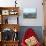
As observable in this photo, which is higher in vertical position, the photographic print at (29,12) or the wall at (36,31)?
the photographic print at (29,12)

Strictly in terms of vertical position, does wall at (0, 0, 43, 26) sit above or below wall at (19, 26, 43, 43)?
above

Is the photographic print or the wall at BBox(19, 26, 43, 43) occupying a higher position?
the photographic print

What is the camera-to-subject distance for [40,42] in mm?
5375

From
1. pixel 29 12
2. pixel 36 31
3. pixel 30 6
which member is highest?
pixel 30 6

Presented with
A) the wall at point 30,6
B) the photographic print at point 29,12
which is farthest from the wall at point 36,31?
the photographic print at point 29,12

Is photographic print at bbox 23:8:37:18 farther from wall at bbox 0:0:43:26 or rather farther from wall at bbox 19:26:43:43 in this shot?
wall at bbox 19:26:43:43

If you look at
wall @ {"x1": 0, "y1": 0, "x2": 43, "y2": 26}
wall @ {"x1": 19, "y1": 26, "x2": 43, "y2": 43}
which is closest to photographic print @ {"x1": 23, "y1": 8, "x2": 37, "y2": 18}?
wall @ {"x1": 0, "y1": 0, "x2": 43, "y2": 26}

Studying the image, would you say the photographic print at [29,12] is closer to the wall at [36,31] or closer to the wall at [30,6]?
the wall at [30,6]

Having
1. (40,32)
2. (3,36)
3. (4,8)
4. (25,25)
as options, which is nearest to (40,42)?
(40,32)

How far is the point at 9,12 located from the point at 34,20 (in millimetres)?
896

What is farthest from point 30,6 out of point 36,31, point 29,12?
point 36,31

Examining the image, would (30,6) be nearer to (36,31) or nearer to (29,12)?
(29,12)

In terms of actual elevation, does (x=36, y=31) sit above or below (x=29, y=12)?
below

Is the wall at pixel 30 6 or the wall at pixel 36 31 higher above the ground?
the wall at pixel 30 6
